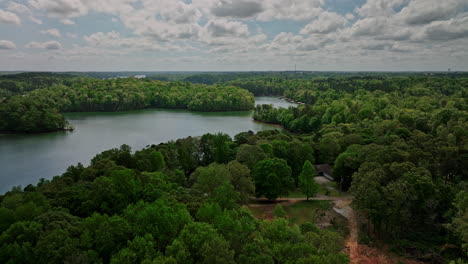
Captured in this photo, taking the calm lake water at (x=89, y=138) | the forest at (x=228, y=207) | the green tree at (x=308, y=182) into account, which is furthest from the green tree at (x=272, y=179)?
the calm lake water at (x=89, y=138)

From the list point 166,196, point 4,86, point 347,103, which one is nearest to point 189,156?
point 166,196

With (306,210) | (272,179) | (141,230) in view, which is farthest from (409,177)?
(141,230)

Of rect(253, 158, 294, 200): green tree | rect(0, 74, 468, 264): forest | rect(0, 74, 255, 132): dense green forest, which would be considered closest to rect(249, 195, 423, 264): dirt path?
rect(0, 74, 468, 264): forest

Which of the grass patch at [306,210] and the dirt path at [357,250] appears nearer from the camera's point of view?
the dirt path at [357,250]

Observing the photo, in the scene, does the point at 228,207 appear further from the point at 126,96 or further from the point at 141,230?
the point at 126,96

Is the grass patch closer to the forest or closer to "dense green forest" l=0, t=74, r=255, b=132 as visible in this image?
the forest

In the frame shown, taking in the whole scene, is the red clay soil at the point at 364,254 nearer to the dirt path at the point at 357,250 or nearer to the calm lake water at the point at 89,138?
the dirt path at the point at 357,250

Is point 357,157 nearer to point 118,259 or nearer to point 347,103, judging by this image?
point 118,259
